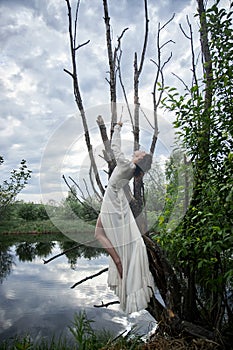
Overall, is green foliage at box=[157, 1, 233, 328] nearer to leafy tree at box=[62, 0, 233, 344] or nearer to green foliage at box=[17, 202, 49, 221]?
leafy tree at box=[62, 0, 233, 344]

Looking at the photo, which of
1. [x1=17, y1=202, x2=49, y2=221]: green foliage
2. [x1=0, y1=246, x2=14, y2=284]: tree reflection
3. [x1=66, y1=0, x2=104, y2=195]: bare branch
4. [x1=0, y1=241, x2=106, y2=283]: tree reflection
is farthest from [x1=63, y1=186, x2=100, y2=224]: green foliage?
[x1=17, y1=202, x2=49, y2=221]: green foliage

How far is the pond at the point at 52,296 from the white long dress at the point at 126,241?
4.04 feet

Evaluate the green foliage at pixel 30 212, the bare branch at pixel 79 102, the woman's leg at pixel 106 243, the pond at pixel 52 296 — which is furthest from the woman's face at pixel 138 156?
the green foliage at pixel 30 212

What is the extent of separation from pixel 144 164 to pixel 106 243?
1.58ft

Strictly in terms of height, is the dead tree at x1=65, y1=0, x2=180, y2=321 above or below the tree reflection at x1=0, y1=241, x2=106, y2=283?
above

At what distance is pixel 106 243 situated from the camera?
1.78m

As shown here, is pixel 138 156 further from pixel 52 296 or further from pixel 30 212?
pixel 30 212

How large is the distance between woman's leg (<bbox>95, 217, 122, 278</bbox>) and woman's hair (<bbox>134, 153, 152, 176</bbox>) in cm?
35

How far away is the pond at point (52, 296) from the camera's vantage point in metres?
4.56

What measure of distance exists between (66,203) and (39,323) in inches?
149

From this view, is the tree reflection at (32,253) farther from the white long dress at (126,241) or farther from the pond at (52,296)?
the white long dress at (126,241)

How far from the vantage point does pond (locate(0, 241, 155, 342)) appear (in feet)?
15.0

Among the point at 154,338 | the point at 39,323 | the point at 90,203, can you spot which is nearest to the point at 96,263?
the point at 39,323

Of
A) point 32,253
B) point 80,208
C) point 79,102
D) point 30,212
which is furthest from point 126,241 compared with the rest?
point 30,212
